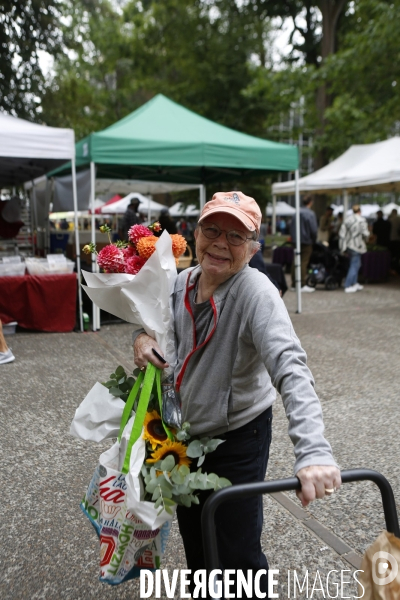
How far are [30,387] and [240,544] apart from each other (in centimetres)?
386

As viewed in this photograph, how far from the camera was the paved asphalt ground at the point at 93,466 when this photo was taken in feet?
8.39

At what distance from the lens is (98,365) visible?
6.00 metres

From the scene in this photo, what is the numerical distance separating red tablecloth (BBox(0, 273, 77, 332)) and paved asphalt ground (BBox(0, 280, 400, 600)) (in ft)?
1.79

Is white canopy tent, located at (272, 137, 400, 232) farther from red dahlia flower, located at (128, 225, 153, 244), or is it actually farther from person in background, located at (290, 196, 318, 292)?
red dahlia flower, located at (128, 225, 153, 244)

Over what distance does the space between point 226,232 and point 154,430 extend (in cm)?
69

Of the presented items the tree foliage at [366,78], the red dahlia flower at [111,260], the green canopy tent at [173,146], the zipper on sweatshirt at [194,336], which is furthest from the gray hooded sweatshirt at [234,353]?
the tree foliage at [366,78]

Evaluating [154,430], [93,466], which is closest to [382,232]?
[93,466]

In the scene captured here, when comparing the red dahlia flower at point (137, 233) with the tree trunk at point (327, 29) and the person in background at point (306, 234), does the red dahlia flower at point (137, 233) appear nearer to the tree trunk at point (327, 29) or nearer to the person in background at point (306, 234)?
the person in background at point (306, 234)

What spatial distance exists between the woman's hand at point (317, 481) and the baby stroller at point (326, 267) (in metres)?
11.6

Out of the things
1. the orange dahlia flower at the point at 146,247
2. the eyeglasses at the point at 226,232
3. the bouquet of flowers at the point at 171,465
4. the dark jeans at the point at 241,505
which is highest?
the eyeglasses at the point at 226,232

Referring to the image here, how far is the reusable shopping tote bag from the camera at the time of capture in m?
1.71

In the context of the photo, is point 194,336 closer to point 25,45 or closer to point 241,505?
point 241,505

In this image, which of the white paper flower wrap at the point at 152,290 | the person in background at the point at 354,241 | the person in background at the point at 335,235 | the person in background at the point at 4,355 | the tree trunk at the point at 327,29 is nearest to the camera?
the white paper flower wrap at the point at 152,290

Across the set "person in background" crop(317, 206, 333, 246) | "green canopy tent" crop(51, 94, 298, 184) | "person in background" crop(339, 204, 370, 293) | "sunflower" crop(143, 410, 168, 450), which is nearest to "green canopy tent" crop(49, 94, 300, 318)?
"green canopy tent" crop(51, 94, 298, 184)
